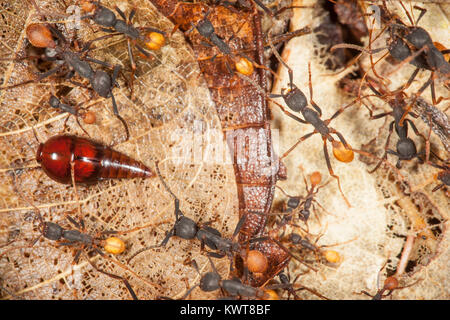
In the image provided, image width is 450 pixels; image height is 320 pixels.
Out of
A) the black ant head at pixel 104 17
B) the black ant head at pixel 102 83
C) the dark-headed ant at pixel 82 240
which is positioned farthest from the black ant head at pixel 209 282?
the black ant head at pixel 104 17

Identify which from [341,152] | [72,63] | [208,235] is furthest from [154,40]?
[341,152]

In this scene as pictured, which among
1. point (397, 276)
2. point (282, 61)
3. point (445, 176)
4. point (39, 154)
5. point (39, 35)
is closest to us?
point (39, 154)

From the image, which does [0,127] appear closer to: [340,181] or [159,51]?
[159,51]

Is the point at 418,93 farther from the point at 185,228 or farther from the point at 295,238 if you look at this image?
the point at 185,228

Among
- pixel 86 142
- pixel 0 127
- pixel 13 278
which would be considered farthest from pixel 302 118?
pixel 13 278

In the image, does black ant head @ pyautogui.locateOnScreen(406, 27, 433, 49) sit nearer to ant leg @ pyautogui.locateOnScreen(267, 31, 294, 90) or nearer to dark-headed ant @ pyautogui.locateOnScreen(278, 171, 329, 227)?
Answer: ant leg @ pyautogui.locateOnScreen(267, 31, 294, 90)

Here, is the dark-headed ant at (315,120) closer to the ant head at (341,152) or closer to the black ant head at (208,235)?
the ant head at (341,152)
